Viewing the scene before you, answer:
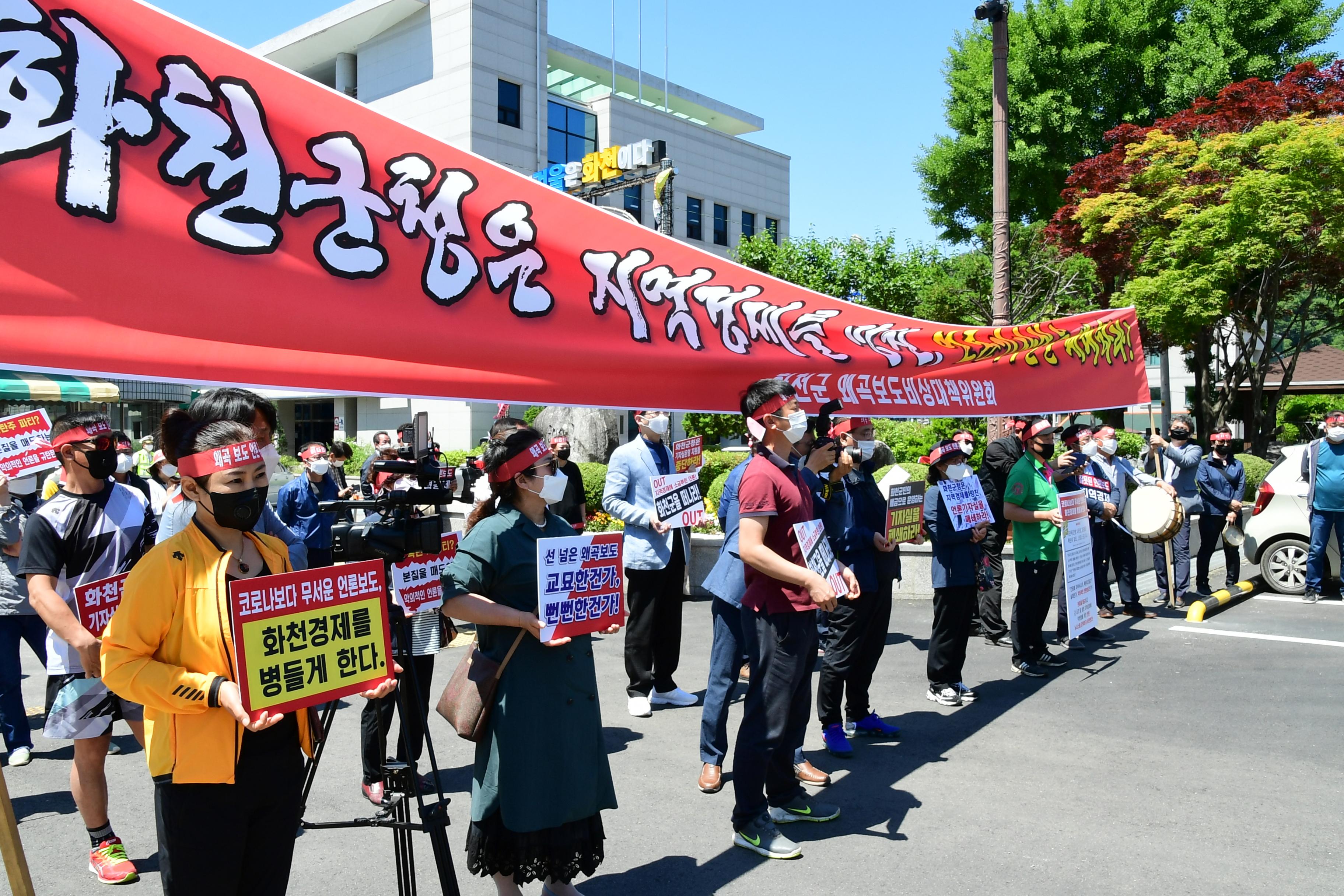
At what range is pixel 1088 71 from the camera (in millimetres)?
25453

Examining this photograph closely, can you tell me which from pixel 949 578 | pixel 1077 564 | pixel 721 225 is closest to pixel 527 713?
pixel 949 578

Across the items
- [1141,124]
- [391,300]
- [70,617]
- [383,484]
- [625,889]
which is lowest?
[625,889]

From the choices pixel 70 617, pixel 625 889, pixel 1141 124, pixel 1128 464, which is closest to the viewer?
pixel 70 617

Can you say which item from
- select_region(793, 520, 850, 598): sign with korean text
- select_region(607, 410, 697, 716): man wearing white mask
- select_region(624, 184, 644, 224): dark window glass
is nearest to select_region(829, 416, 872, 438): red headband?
select_region(793, 520, 850, 598): sign with korean text

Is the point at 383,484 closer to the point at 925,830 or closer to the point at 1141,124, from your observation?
the point at 925,830

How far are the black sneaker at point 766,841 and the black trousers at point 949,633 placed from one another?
2728 mm

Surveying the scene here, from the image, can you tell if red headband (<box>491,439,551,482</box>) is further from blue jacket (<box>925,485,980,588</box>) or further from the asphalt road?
blue jacket (<box>925,485,980,588</box>)

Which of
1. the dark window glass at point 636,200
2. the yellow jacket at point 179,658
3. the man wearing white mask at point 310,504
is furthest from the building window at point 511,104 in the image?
the yellow jacket at point 179,658

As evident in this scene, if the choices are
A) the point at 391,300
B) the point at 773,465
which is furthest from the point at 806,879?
the point at 391,300

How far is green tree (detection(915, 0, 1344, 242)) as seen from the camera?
908 inches

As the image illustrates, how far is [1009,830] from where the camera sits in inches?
179

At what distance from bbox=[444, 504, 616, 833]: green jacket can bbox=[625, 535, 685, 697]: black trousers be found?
3208 millimetres

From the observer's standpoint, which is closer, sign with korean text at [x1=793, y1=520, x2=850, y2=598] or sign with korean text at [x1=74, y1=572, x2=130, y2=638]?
sign with korean text at [x1=74, y1=572, x2=130, y2=638]

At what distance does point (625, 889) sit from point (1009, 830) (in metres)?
1.92
